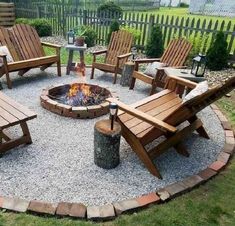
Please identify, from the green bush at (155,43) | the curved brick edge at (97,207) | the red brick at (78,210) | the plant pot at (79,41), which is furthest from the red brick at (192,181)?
the green bush at (155,43)

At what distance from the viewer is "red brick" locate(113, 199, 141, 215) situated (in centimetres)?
254

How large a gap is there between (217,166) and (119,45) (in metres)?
3.83

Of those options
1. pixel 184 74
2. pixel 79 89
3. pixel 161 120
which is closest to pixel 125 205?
pixel 161 120

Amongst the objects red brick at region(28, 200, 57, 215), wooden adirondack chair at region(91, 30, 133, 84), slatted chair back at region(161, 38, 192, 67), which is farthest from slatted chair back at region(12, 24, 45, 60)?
red brick at region(28, 200, 57, 215)

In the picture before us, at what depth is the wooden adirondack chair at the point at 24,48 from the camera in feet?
18.0

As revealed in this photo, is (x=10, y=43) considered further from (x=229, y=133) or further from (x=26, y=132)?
(x=229, y=133)

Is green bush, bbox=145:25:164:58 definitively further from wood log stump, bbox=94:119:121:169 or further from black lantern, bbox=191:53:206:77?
wood log stump, bbox=94:119:121:169

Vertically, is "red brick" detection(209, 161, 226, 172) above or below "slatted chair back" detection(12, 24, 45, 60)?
below

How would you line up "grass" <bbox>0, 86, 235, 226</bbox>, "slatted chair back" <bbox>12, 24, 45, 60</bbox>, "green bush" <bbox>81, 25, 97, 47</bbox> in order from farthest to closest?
1. "green bush" <bbox>81, 25, 97, 47</bbox>
2. "slatted chair back" <bbox>12, 24, 45, 60</bbox>
3. "grass" <bbox>0, 86, 235, 226</bbox>

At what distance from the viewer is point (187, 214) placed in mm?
2568

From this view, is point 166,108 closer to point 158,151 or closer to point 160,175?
point 158,151

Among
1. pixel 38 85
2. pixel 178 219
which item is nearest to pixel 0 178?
pixel 178 219

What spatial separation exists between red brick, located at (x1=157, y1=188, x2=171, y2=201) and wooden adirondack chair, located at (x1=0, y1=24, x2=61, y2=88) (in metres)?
3.71

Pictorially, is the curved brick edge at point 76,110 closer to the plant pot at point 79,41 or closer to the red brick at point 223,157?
the red brick at point 223,157
